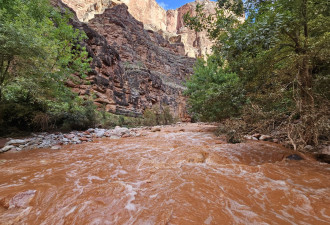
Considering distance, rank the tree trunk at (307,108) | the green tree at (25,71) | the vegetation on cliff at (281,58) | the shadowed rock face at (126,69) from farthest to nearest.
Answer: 1. the shadowed rock face at (126,69)
2. the green tree at (25,71)
3. the tree trunk at (307,108)
4. the vegetation on cliff at (281,58)

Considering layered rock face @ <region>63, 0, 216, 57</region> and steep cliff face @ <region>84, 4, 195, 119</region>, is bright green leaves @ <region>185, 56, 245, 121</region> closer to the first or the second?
steep cliff face @ <region>84, 4, 195, 119</region>

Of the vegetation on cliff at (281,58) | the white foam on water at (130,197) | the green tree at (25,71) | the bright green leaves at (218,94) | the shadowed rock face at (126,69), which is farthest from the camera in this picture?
the shadowed rock face at (126,69)

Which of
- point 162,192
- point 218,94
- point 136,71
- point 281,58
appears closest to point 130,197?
point 162,192

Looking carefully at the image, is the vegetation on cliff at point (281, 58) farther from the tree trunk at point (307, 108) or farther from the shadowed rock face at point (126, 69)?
the shadowed rock face at point (126, 69)

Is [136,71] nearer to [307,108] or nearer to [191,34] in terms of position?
[307,108]

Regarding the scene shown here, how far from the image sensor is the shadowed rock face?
2042 centimetres

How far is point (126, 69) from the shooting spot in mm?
31625

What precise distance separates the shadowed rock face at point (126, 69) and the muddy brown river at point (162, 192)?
746cm

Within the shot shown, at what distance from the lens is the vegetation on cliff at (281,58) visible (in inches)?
115

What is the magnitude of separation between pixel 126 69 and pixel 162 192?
3270 centimetres

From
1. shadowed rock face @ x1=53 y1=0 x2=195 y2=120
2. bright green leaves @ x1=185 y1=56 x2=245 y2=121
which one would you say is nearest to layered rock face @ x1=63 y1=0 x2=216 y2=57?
shadowed rock face @ x1=53 y1=0 x2=195 y2=120

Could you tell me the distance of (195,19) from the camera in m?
4.24

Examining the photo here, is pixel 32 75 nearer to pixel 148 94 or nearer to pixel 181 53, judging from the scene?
pixel 148 94


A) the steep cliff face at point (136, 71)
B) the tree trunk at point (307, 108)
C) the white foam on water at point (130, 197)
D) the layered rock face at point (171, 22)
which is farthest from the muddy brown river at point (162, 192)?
the layered rock face at point (171, 22)
